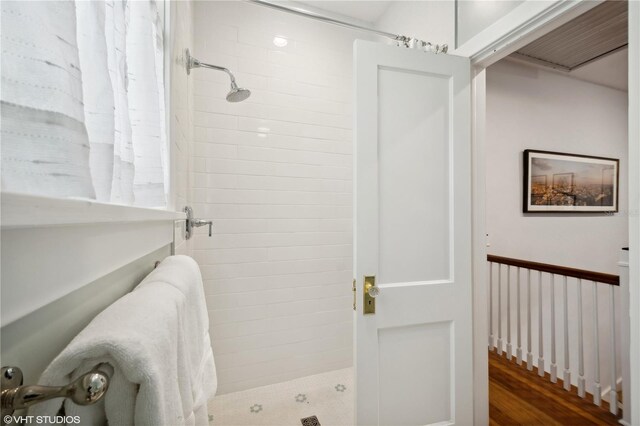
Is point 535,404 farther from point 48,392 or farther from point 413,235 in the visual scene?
point 48,392

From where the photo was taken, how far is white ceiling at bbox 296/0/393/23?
223cm

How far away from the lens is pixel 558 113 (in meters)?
3.02

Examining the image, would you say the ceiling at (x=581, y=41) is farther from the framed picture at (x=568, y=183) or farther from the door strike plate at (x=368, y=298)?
the door strike plate at (x=368, y=298)

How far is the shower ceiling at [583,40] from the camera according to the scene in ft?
7.04

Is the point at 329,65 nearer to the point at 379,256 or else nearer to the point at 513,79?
the point at 379,256

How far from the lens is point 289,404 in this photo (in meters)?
1.87

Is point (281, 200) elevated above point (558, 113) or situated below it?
below

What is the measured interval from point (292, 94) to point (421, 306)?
166cm

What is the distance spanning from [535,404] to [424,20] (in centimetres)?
265

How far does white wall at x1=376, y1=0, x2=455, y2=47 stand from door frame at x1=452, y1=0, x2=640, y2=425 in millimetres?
245

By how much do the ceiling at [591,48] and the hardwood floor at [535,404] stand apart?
9.05 ft

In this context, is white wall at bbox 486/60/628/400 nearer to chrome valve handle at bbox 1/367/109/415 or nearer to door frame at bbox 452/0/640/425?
door frame at bbox 452/0/640/425

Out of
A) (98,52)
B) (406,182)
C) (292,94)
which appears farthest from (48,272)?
(292,94)

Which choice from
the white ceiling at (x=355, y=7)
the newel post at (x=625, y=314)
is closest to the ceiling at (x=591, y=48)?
the white ceiling at (x=355, y=7)
